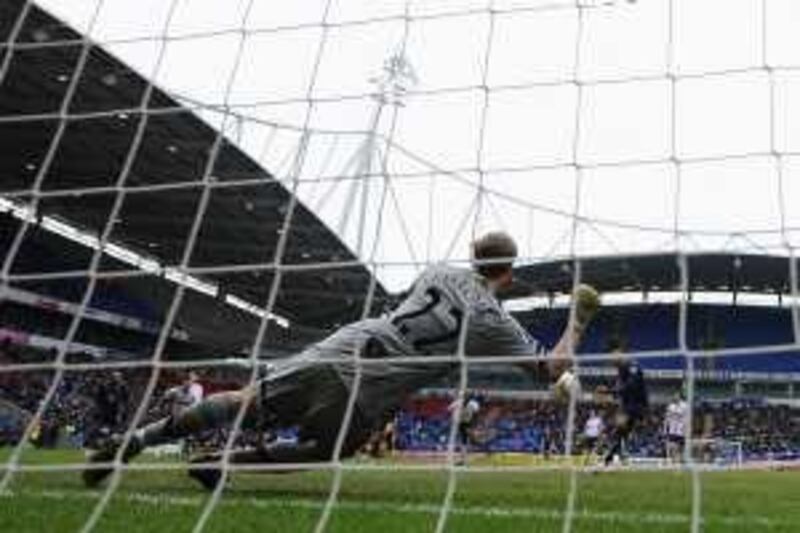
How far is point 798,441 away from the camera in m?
19.0

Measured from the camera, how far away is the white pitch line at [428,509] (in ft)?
19.4

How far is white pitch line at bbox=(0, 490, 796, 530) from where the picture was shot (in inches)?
233

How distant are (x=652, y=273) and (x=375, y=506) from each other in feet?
11.3

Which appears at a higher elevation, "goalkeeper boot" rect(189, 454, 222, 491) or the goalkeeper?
the goalkeeper

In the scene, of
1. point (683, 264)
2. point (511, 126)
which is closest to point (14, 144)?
point (511, 126)

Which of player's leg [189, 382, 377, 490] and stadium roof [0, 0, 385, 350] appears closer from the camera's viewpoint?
player's leg [189, 382, 377, 490]

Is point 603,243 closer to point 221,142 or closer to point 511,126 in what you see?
point 511,126

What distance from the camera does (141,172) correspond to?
7.07m

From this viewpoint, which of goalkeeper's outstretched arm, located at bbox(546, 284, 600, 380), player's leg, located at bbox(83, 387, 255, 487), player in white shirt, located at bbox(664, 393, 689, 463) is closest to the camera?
goalkeeper's outstretched arm, located at bbox(546, 284, 600, 380)

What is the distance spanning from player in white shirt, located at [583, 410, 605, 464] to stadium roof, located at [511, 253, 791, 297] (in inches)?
95.8

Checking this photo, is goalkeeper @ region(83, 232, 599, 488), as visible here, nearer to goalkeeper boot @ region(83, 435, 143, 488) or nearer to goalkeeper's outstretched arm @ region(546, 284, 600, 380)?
goalkeeper boot @ region(83, 435, 143, 488)

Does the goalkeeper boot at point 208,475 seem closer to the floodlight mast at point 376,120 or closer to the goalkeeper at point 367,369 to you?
the goalkeeper at point 367,369

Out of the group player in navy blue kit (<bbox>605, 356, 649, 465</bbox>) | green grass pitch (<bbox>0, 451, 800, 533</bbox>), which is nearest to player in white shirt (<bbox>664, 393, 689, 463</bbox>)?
player in navy blue kit (<bbox>605, 356, 649, 465</bbox>)

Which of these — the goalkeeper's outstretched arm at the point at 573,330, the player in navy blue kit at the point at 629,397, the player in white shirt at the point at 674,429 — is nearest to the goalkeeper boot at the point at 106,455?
the goalkeeper's outstretched arm at the point at 573,330
